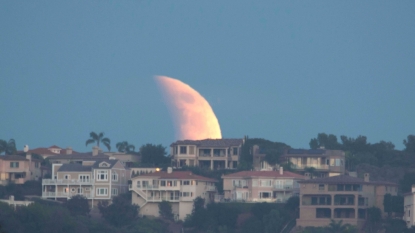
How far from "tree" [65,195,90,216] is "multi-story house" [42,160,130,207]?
5693 millimetres

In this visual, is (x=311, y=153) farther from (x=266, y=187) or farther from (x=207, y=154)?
(x=207, y=154)

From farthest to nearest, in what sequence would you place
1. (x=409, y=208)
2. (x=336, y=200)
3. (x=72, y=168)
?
(x=72, y=168) < (x=336, y=200) < (x=409, y=208)

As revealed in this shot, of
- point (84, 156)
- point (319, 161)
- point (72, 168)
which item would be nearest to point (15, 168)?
point (72, 168)

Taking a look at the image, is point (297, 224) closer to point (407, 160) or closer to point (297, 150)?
point (297, 150)

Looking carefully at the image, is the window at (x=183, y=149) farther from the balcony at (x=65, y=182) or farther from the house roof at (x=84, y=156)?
the balcony at (x=65, y=182)

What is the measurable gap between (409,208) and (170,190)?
93.0 feet

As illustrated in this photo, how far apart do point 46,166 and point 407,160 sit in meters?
47.4

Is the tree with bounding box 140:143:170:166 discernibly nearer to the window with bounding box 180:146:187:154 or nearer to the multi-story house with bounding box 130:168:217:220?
the window with bounding box 180:146:187:154

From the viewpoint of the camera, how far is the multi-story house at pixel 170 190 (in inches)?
3824

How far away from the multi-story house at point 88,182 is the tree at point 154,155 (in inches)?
426

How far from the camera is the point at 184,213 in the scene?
314 feet

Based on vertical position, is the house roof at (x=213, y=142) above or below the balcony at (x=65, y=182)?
above

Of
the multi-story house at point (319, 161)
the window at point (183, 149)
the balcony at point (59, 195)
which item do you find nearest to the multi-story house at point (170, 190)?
the balcony at point (59, 195)

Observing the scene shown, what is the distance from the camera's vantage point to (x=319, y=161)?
351 feet
